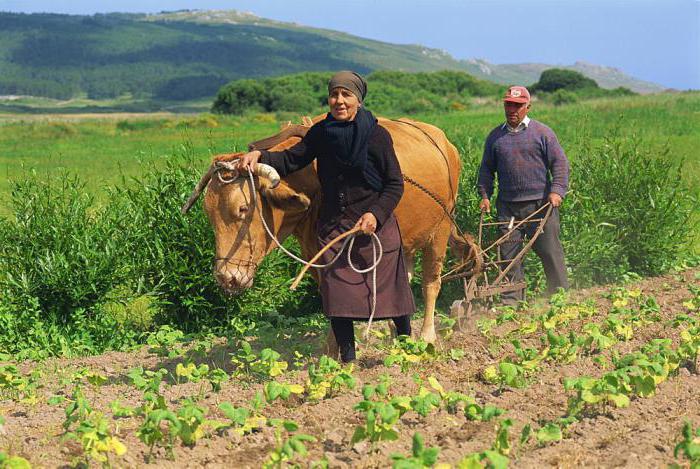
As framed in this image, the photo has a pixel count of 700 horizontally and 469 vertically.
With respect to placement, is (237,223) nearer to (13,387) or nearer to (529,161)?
(13,387)

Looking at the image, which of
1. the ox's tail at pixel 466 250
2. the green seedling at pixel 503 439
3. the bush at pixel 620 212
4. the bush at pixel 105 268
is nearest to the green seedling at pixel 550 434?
the green seedling at pixel 503 439

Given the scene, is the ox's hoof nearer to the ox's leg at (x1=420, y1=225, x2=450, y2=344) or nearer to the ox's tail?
the ox's leg at (x1=420, y1=225, x2=450, y2=344)

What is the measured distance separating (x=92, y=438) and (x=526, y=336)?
14.4ft

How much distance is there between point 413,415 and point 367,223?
53.0 inches

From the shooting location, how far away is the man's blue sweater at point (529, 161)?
29.4 feet

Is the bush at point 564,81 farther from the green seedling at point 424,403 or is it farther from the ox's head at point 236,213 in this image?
the green seedling at point 424,403

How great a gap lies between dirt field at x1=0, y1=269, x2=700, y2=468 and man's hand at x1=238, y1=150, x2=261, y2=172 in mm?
1453

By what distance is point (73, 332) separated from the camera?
848 centimetres

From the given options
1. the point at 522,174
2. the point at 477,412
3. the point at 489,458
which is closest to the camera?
the point at 489,458

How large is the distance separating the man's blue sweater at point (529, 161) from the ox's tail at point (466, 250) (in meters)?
0.63

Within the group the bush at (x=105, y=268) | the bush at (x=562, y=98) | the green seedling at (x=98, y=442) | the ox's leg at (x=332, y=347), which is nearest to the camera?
the green seedling at (x=98, y=442)

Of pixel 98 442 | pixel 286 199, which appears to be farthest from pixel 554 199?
pixel 98 442

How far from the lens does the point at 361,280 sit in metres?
6.44

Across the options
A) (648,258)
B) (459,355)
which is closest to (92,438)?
(459,355)
